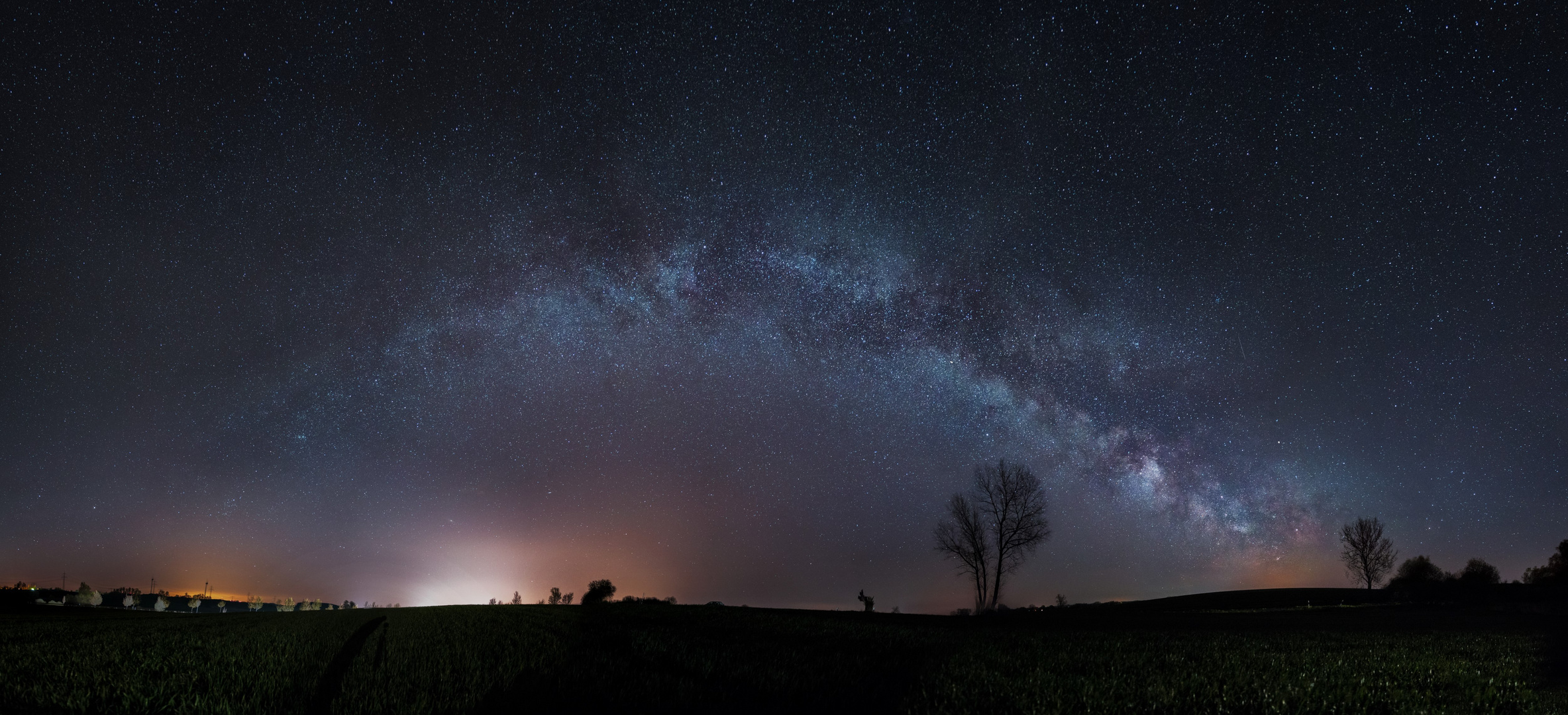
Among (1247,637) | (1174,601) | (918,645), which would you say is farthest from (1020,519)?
(918,645)

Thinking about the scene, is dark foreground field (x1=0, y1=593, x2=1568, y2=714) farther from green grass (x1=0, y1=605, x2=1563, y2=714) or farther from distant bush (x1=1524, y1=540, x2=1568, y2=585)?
distant bush (x1=1524, y1=540, x2=1568, y2=585)

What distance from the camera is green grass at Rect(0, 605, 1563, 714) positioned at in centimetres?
869

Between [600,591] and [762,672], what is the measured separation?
6449 cm

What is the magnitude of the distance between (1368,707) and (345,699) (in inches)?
522

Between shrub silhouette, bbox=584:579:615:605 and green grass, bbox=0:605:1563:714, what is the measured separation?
166 ft

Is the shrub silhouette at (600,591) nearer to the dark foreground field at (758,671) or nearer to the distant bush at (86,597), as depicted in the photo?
the dark foreground field at (758,671)

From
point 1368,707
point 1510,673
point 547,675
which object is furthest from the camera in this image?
point 1510,673

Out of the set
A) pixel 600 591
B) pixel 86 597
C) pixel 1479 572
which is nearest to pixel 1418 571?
pixel 1479 572

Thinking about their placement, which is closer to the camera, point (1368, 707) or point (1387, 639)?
point (1368, 707)

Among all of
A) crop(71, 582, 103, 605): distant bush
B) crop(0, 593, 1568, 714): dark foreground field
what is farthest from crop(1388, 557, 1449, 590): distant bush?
crop(71, 582, 103, 605): distant bush

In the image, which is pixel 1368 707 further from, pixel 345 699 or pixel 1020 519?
pixel 1020 519

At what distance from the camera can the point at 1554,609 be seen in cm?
3203

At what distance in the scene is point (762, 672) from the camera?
10461mm

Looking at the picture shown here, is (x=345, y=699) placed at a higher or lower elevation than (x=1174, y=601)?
higher
